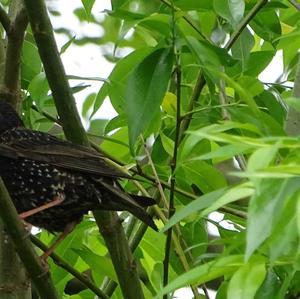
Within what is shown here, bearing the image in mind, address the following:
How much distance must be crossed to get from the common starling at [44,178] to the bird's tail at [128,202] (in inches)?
1.0

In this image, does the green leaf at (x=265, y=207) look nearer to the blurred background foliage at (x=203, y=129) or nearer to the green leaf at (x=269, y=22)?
the blurred background foliage at (x=203, y=129)

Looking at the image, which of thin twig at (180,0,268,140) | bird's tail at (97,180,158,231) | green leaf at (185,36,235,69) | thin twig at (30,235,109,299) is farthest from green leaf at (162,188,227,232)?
bird's tail at (97,180,158,231)

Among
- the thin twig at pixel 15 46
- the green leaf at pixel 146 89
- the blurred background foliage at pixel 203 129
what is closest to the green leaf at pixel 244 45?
the blurred background foliage at pixel 203 129

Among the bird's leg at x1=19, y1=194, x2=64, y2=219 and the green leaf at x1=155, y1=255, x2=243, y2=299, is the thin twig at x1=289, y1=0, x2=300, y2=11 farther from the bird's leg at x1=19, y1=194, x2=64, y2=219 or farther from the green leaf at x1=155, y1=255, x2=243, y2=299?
the bird's leg at x1=19, y1=194, x2=64, y2=219

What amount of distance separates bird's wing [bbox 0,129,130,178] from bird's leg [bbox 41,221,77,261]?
8.2 inches

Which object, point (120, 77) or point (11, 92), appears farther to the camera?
point (11, 92)

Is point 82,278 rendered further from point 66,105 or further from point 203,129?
point 203,129

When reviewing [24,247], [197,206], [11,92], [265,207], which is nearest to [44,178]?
[11,92]

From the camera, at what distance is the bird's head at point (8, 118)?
3.21 metres

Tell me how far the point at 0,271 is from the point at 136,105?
Result: 0.91 meters

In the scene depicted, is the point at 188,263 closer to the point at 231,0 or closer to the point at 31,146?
the point at 31,146

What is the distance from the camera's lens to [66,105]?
9.11 feet

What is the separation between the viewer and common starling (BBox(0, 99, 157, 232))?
330 cm

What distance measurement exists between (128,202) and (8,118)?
585mm
